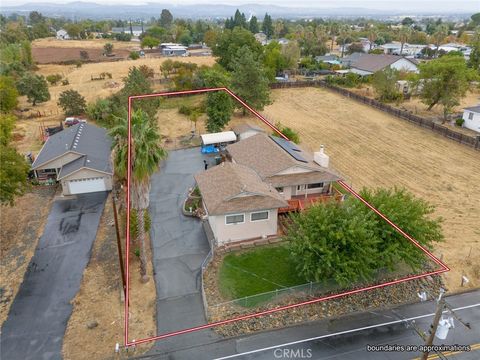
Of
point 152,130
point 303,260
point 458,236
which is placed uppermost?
point 152,130

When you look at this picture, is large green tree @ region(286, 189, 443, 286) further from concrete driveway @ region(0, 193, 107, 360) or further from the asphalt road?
concrete driveway @ region(0, 193, 107, 360)

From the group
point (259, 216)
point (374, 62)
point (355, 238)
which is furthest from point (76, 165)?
point (374, 62)

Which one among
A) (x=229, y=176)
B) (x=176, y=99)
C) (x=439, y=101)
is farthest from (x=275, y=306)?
(x=176, y=99)

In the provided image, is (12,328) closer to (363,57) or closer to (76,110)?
(76,110)

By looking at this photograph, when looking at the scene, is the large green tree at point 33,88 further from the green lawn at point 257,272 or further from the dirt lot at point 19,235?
the green lawn at point 257,272

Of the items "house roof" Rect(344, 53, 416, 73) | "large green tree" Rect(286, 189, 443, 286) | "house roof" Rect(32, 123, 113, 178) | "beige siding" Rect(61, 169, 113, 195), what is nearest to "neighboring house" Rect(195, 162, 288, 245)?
"large green tree" Rect(286, 189, 443, 286)

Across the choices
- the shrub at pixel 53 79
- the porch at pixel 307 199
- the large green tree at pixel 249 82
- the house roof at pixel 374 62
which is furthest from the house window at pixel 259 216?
the shrub at pixel 53 79

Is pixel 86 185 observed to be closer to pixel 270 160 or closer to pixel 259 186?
pixel 259 186
